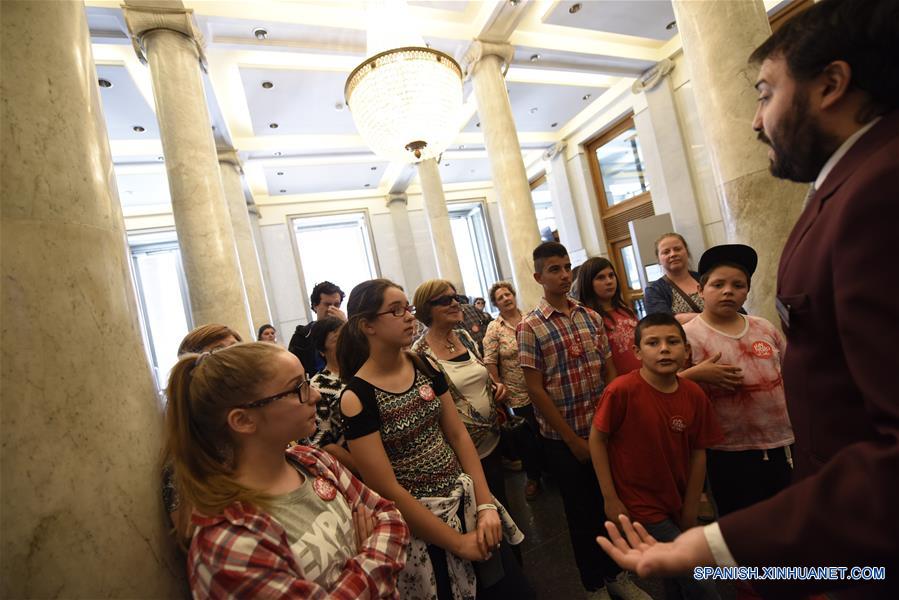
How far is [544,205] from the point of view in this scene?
14.6 metres

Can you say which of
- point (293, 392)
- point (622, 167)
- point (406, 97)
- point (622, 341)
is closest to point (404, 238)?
point (622, 167)

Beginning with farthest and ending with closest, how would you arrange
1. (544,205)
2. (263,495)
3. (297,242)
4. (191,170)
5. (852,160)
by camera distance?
(544,205)
(297,242)
(191,170)
(263,495)
(852,160)

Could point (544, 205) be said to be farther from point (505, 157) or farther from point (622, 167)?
point (505, 157)

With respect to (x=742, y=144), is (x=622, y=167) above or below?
above

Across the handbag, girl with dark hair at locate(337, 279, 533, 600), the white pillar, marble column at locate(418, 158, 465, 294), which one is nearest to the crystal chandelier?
girl with dark hair at locate(337, 279, 533, 600)

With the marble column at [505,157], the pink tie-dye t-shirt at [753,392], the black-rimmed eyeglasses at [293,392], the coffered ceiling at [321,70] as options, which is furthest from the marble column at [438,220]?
the black-rimmed eyeglasses at [293,392]

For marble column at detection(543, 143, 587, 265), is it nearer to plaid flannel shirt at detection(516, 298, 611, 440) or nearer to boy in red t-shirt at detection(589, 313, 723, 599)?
plaid flannel shirt at detection(516, 298, 611, 440)

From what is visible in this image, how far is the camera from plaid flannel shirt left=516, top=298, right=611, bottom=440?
89.4 inches

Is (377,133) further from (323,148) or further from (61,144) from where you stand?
(323,148)

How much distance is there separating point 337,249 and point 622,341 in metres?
11.2

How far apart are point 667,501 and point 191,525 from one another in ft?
5.64

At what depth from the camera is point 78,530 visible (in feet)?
2.93

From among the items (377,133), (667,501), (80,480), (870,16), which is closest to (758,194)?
(667,501)

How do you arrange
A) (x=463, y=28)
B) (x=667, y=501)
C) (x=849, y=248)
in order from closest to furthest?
(x=849, y=248)
(x=667, y=501)
(x=463, y=28)
